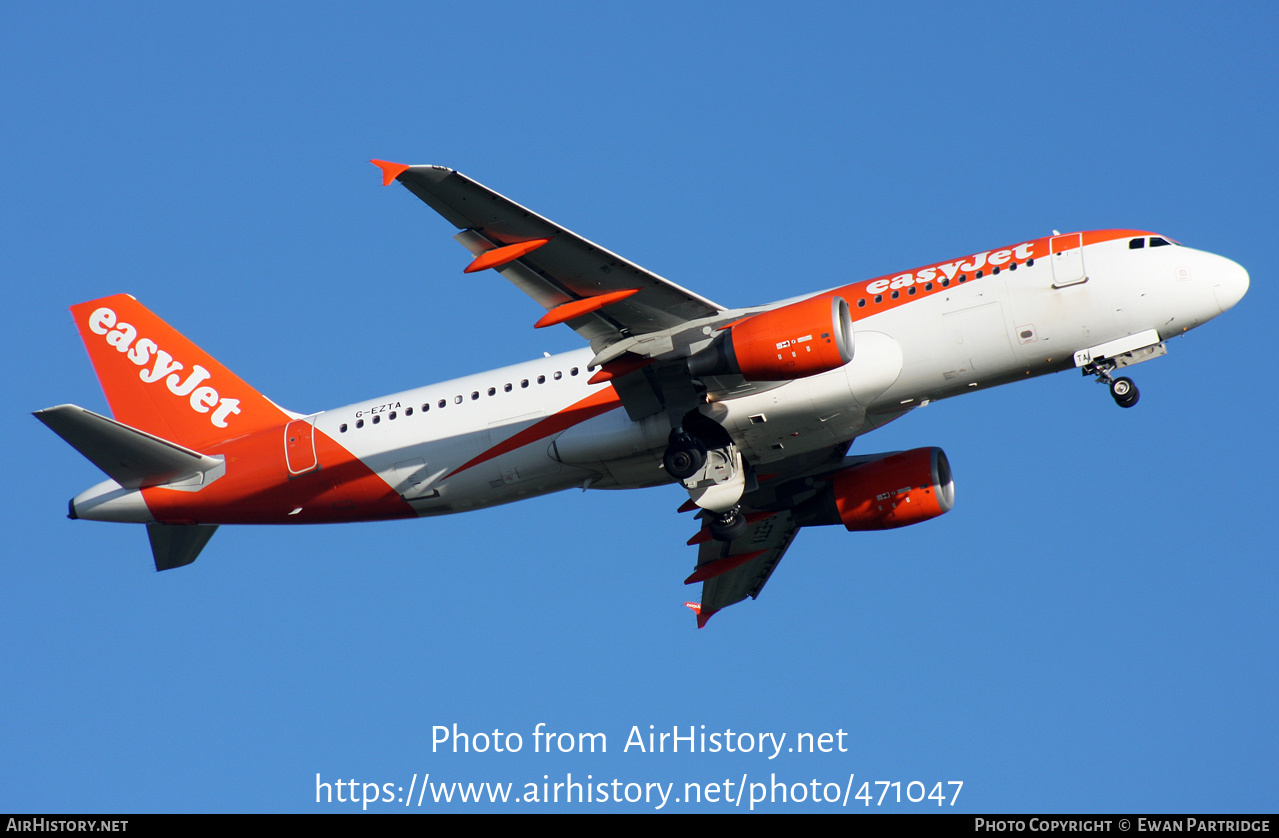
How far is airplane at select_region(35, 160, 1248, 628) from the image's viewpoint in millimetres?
28156

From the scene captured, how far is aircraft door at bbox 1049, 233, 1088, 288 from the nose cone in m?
2.90

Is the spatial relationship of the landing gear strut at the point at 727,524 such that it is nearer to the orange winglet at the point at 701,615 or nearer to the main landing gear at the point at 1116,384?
the orange winglet at the point at 701,615

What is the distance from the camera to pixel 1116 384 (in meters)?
29.5

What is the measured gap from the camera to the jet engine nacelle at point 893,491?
112ft

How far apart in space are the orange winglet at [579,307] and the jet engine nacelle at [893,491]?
32.3ft

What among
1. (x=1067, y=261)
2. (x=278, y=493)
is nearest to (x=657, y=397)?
(x=1067, y=261)

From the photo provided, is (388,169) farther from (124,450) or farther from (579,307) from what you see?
(124,450)

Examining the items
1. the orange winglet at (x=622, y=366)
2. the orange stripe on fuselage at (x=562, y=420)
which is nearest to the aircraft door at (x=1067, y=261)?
the orange winglet at (x=622, y=366)

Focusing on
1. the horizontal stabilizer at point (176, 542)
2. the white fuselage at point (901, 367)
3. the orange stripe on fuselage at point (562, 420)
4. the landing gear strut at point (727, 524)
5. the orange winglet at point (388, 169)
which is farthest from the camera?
the horizontal stabilizer at point (176, 542)

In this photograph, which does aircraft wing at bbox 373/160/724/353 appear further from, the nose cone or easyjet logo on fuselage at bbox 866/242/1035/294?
the nose cone

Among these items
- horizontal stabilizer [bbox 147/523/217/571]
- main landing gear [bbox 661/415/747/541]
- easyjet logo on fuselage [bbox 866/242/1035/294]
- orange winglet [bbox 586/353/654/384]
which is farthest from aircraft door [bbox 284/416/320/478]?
easyjet logo on fuselage [bbox 866/242/1035/294]

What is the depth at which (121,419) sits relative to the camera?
118ft

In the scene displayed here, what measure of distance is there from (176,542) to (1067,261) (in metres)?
24.3
